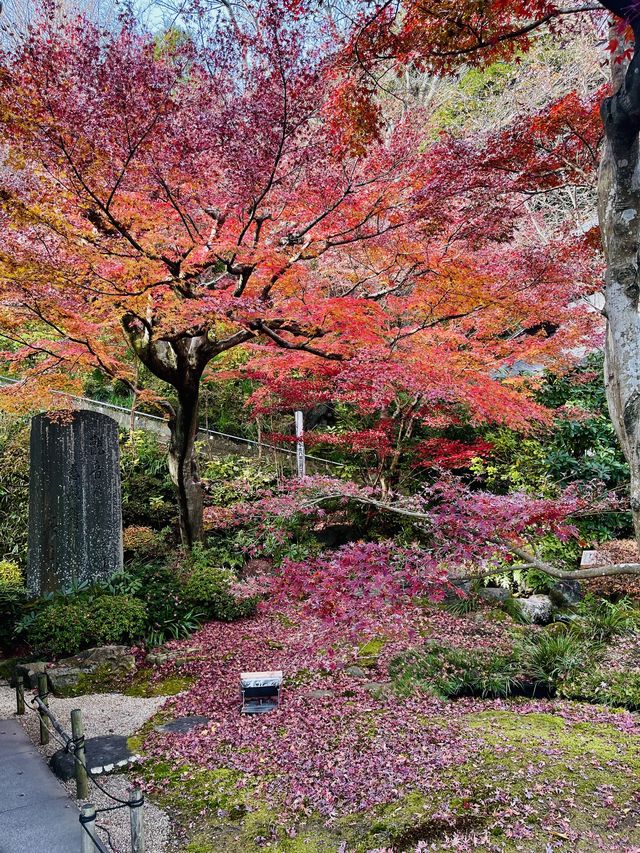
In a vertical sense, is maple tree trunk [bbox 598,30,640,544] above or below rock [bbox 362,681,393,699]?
above

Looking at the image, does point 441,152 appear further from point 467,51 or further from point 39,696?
point 39,696

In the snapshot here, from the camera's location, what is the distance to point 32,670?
6.29 m

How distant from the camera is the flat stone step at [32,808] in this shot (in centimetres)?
338

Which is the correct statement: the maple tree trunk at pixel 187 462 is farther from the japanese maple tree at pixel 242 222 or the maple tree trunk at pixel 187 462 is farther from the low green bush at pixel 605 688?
the low green bush at pixel 605 688

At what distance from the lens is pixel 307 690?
576cm

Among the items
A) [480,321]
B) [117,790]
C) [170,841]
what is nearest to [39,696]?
[117,790]

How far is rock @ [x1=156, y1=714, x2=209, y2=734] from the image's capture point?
507 cm

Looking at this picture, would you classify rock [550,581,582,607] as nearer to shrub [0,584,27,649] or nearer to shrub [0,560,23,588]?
shrub [0,584,27,649]

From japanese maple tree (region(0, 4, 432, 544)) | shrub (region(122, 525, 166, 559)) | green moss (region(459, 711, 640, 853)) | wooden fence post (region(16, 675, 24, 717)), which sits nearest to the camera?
green moss (region(459, 711, 640, 853))

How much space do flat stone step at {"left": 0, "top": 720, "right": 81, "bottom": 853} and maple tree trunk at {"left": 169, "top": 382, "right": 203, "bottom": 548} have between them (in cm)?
470

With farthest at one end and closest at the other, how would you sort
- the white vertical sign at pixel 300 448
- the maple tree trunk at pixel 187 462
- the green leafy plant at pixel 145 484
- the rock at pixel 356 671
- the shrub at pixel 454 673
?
the green leafy plant at pixel 145 484
the white vertical sign at pixel 300 448
the maple tree trunk at pixel 187 462
the rock at pixel 356 671
the shrub at pixel 454 673

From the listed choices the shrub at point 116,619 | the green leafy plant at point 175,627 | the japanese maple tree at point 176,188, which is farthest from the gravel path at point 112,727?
the japanese maple tree at point 176,188

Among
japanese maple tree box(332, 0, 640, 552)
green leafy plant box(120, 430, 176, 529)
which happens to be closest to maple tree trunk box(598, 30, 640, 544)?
japanese maple tree box(332, 0, 640, 552)

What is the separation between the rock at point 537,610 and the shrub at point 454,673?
1.60 m
